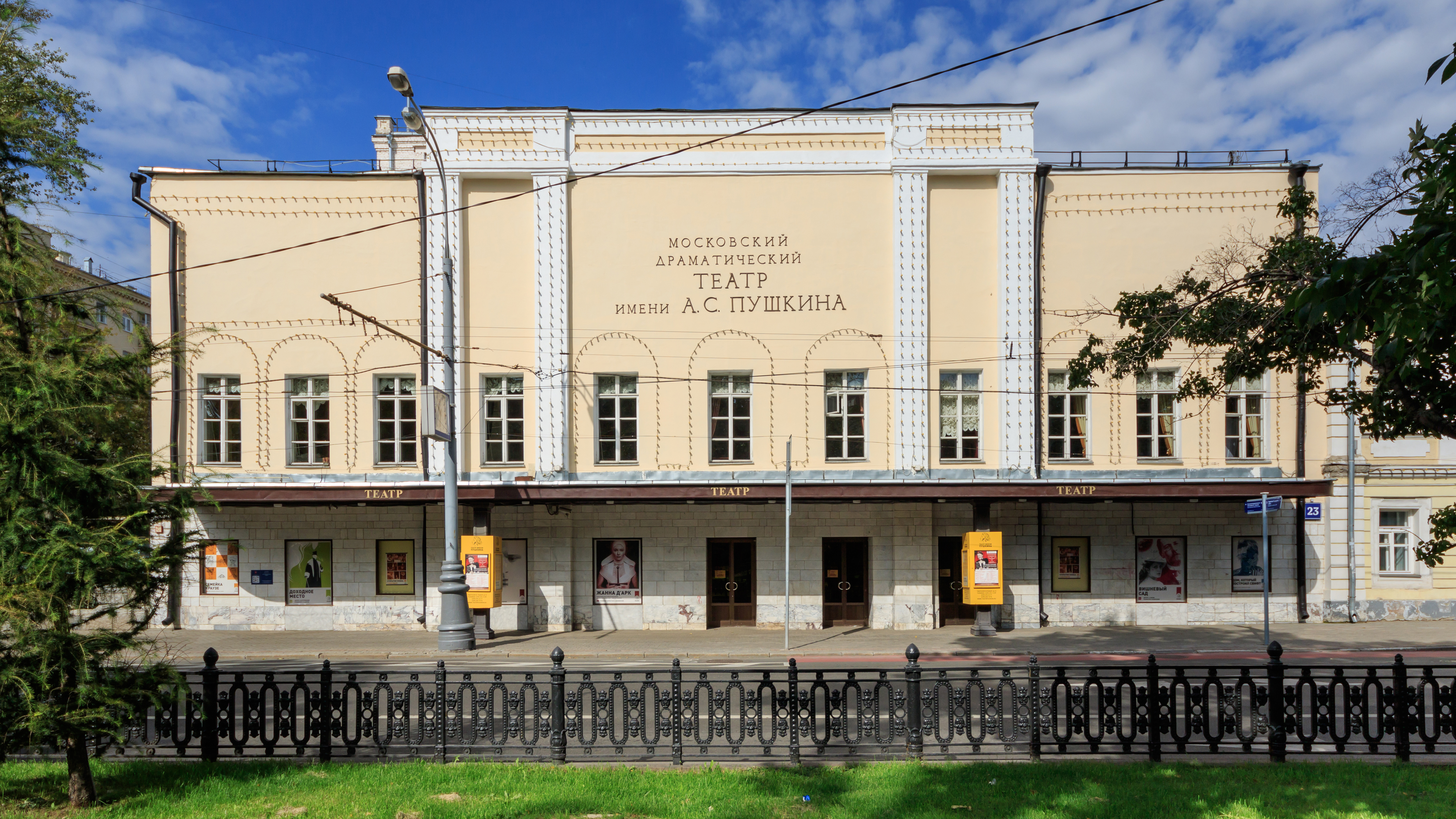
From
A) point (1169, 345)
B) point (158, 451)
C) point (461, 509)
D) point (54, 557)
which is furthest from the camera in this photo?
point (461, 509)

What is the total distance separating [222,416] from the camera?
21.3 meters

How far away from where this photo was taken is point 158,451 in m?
7.93

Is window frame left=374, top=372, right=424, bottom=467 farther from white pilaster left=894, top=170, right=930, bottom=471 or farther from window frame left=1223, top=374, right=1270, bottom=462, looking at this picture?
window frame left=1223, top=374, right=1270, bottom=462

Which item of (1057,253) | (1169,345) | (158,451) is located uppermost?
(1057,253)

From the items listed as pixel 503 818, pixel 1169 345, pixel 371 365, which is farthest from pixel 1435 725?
pixel 371 365

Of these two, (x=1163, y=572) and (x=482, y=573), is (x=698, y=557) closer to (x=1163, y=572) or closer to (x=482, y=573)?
(x=482, y=573)

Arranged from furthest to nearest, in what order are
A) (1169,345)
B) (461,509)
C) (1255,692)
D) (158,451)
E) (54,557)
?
(461,509) < (1169,345) < (1255,692) < (158,451) < (54,557)

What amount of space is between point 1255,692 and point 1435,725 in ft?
5.49

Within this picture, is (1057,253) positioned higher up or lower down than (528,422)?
higher up

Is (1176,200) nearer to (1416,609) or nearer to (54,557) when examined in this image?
(1416,609)

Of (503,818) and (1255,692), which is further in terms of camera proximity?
(1255,692)

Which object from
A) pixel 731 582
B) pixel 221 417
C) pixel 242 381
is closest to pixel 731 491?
pixel 731 582

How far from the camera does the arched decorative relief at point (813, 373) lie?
20688mm

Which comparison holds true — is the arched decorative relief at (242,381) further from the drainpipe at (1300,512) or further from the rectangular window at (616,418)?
the drainpipe at (1300,512)
